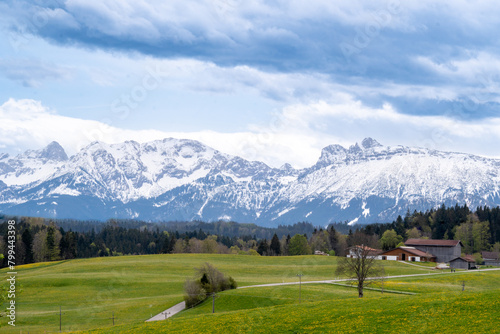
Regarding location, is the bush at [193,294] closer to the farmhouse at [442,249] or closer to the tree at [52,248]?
the tree at [52,248]

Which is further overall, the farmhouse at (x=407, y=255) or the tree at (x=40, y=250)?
the tree at (x=40, y=250)

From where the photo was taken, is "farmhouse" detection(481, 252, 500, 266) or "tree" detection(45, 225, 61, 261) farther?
"farmhouse" detection(481, 252, 500, 266)

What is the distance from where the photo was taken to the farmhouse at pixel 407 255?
6526 inches

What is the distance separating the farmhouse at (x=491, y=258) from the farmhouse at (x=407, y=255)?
2615 centimetres

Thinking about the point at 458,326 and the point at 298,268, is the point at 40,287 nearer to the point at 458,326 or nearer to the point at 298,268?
the point at 298,268

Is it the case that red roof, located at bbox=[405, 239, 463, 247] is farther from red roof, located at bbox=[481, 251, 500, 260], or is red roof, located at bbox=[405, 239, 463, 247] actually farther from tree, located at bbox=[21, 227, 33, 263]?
tree, located at bbox=[21, 227, 33, 263]

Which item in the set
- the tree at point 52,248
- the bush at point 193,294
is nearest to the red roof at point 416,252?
the bush at point 193,294

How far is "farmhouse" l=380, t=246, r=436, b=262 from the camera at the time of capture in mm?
165750

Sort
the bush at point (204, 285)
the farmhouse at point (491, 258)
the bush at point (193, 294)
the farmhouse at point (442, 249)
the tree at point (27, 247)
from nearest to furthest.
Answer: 1. the bush at point (193, 294)
2. the bush at point (204, 285)
3. the tree at point (27, 247)
4. the farmhouse at point (442, 249)
5. the farmhouse at point (491, 258)

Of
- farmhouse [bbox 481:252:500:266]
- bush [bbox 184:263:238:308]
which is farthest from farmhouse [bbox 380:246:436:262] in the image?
bush [bbox 184:263:238:308]

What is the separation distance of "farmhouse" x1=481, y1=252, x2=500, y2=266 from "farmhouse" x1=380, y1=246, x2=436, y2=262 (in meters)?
26.1

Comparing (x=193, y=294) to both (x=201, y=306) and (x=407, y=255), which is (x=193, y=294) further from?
(x=407, y=255)

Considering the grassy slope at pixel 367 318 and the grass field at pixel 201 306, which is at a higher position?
the grassy slope at pixel 367 318

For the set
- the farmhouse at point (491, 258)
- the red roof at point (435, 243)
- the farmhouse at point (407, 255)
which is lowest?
the farmhouse at point (491, 258)
